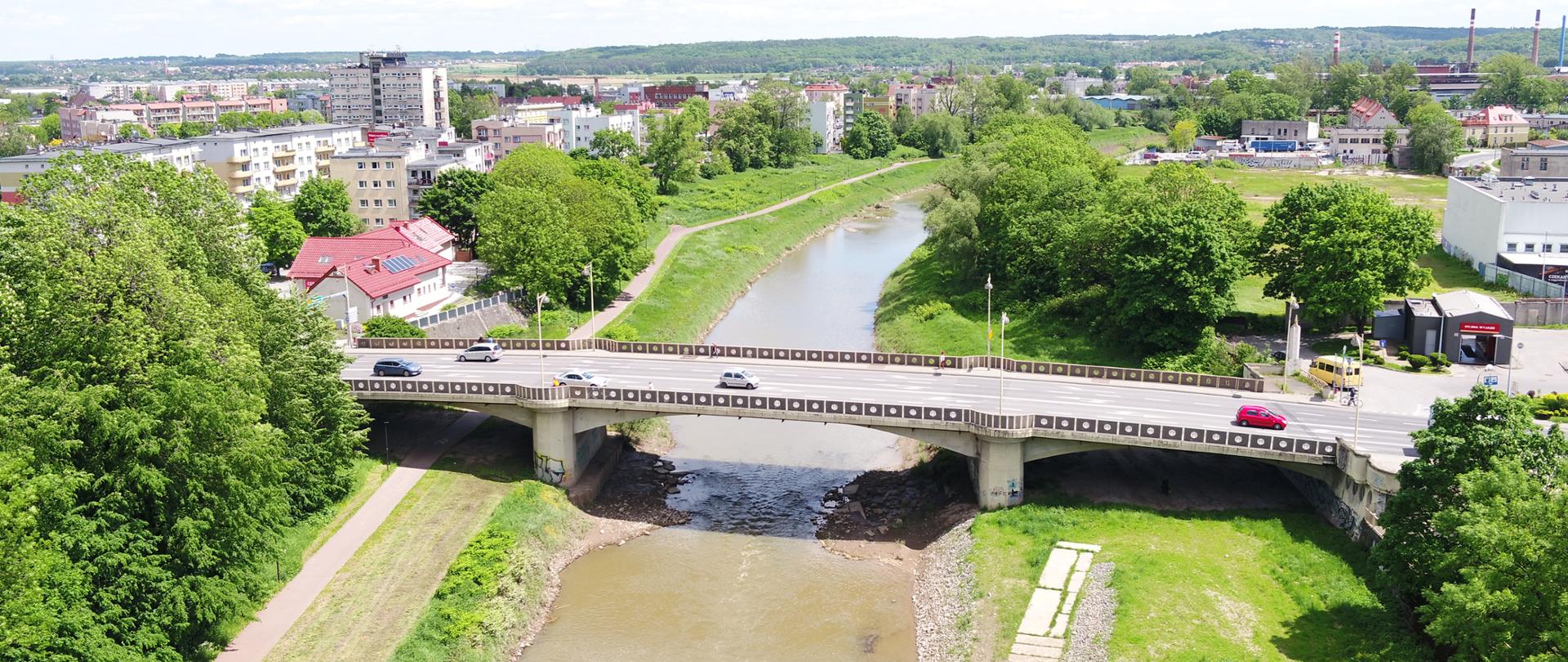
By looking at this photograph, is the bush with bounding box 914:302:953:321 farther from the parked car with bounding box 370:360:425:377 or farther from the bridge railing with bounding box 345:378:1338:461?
the parked car with bounding box 370:360:425:377

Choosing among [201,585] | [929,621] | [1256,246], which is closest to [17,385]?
[201,585]

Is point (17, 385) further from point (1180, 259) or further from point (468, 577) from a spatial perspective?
point (1180, 259)

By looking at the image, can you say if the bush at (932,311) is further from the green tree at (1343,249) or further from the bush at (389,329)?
the bush at (389,329)

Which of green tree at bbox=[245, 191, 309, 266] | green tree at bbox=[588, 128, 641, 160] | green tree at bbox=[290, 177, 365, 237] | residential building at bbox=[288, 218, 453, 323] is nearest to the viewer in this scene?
residential building at bbox=[288, 218, 453, 323]

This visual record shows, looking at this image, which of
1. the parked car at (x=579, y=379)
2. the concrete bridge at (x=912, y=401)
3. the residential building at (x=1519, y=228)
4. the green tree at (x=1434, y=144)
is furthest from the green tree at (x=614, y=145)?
the parked car at (x=579, y=379)

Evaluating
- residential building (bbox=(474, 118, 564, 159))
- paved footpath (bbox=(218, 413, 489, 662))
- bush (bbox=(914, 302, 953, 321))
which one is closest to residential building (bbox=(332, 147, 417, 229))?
residential building (bbox=(474, 118, 564, 159))

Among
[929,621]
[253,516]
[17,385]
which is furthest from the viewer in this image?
[929,621]
